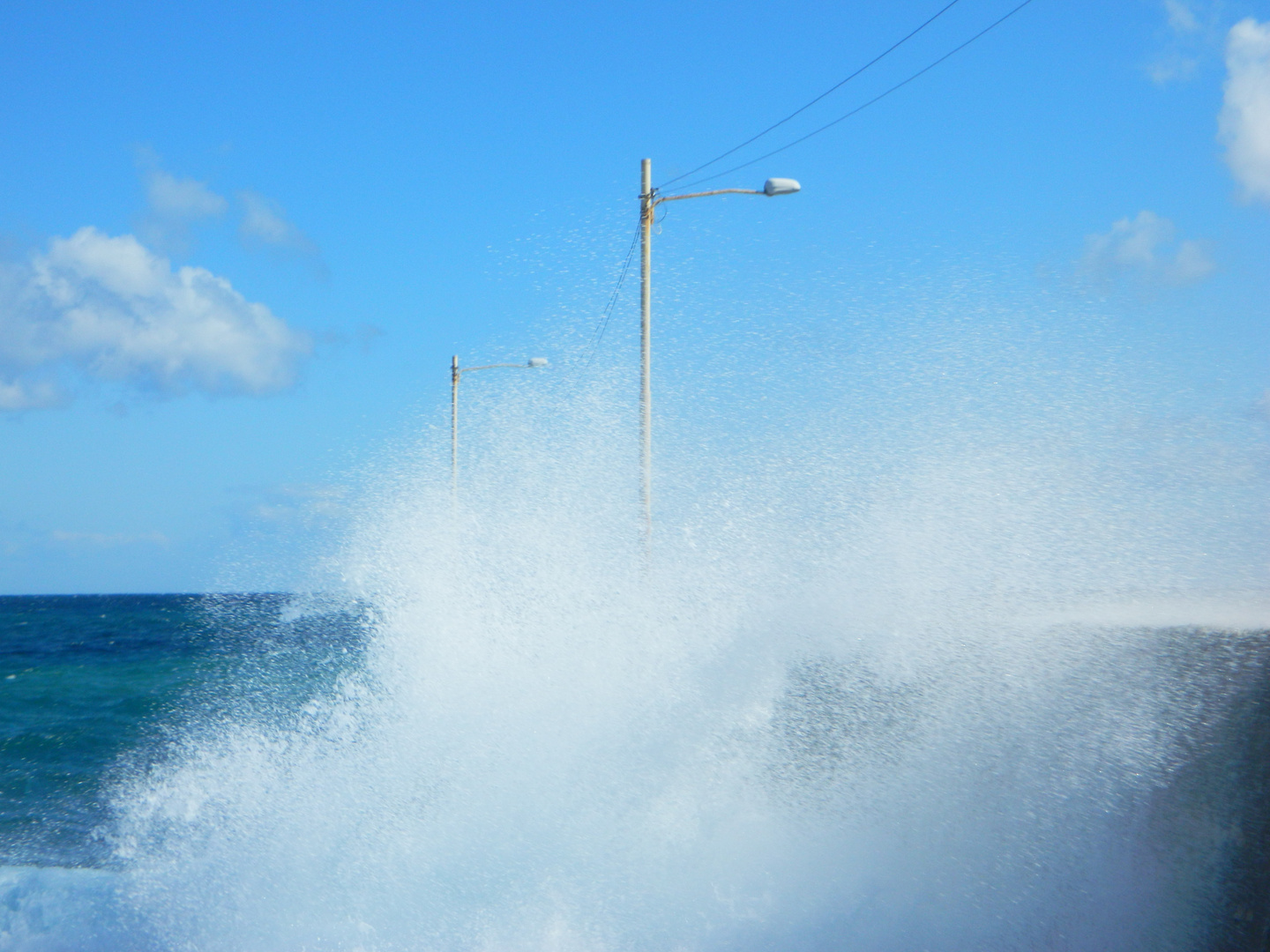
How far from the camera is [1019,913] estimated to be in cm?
670

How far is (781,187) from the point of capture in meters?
10.6

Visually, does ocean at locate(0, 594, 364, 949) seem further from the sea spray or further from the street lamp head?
the street lamp head

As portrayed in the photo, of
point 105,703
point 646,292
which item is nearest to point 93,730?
point 105,703

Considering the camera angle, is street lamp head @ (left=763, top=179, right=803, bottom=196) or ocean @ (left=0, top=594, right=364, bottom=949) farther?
street lamp head @ (left=763, top=179, right=803, bottom=196)

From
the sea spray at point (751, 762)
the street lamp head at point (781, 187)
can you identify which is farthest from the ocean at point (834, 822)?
the street lamp head at point (781, 187)

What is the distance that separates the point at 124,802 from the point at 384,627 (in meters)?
3.75

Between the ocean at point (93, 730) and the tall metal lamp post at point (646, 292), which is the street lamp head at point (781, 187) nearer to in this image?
the tall metal lamp post at point (646, 292)

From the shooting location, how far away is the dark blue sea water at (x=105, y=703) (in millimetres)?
11141

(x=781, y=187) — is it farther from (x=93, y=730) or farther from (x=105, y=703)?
(x=105, y=703)

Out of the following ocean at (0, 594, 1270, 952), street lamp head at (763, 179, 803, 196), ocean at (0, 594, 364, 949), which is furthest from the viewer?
Answer: street lamp head at (763, 179, 803, 196)

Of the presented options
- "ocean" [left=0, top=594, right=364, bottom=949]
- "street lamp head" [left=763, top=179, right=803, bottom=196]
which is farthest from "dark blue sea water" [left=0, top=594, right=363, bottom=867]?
"street lamp head" [left=763, top=179, right=803, bottom=196]

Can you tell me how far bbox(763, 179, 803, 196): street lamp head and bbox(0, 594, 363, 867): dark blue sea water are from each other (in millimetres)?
6436

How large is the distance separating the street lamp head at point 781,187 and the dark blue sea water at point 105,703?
6.44m

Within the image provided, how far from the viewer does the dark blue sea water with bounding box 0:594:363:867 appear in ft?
36.6
